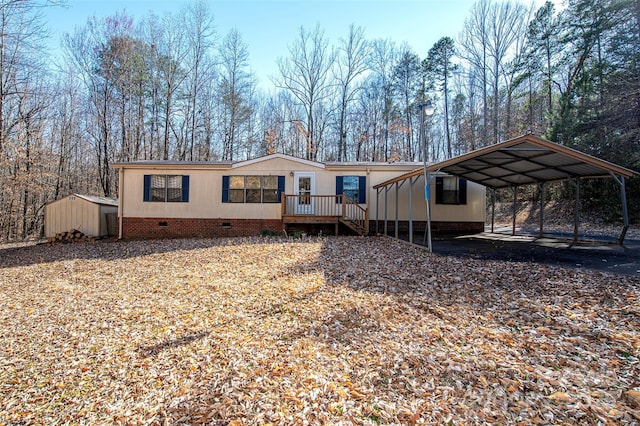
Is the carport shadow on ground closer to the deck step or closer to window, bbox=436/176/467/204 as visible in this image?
the deck step

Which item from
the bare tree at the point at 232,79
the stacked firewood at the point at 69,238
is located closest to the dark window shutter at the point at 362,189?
the stacked firewood at the point at 69,238

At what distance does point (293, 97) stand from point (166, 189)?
15441mm

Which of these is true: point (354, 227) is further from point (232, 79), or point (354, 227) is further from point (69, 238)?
point (232, 79)

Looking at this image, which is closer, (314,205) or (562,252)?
(562,252)

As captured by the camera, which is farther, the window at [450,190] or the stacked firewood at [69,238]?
the window at [450,190]

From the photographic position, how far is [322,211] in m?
11.8

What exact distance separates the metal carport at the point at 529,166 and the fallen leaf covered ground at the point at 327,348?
276 cm

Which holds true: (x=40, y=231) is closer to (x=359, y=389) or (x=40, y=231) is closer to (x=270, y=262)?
(x=270, y=262)

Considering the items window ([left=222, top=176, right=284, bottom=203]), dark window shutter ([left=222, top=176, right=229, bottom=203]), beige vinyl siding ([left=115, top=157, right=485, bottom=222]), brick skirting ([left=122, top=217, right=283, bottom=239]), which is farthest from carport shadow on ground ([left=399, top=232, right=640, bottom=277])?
dark window shutter ([left=222, top=176, right=229, bottom=203])

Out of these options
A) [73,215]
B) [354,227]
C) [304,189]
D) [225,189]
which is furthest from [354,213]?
[73,215]

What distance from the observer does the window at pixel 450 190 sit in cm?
1236

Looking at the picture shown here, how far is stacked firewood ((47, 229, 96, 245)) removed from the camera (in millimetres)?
11719

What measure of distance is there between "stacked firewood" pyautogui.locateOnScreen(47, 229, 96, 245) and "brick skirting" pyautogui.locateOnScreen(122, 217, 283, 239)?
1.44m

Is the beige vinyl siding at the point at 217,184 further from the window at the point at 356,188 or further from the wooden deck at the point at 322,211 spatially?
Result: the wooden deck at the point at 322,211
